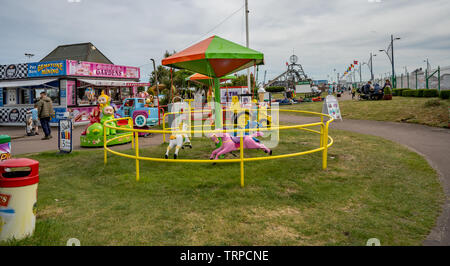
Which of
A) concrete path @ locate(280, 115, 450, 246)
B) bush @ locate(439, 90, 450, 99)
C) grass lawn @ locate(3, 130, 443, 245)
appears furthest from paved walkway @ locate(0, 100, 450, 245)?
bush @ locate(439, 90, 450, 99)

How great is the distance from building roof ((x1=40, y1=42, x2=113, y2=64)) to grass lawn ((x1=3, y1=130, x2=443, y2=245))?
39953mm

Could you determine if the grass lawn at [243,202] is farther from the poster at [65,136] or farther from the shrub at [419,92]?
the shrub at [419,92]

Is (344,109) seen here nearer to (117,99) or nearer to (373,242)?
(117,99)

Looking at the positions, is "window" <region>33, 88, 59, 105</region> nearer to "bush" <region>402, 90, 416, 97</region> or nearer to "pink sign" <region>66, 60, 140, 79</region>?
"pink sign" <region>66, 60, 140, 79</region>

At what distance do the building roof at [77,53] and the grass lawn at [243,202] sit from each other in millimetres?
39953

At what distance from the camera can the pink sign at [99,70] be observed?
19484 mm

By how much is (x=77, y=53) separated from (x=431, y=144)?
45.8 meters

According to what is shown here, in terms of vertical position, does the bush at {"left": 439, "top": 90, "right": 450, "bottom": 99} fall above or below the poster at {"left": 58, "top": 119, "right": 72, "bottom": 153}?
above

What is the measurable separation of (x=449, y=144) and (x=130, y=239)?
9692mm

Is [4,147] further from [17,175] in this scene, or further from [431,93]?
[431,93]

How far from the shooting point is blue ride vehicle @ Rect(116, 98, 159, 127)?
531 inches

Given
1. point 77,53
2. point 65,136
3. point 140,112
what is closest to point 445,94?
point 140,112
